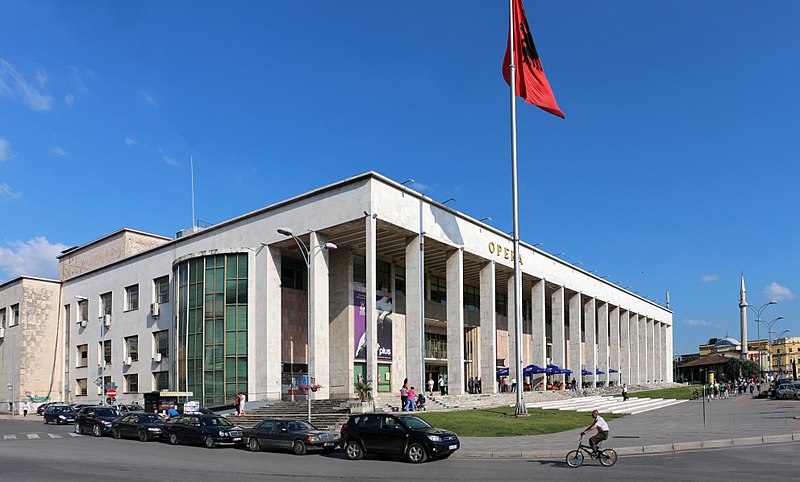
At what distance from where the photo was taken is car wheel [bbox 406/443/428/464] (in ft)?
69.3

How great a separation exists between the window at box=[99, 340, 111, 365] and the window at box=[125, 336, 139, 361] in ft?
11.6

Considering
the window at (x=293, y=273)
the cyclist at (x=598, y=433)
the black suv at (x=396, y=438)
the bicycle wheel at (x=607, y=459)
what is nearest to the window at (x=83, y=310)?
the window at (x=293, y=273)

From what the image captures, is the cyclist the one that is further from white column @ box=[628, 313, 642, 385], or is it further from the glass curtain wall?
white column @ box=[628, 313, 642, 385]

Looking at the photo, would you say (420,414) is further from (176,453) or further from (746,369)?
(746,369)

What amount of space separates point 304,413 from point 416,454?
17398 mm

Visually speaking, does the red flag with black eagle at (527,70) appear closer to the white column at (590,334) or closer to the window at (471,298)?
the window at (471,298)

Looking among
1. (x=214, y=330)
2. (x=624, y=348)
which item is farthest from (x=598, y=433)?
(x=624, y=348)

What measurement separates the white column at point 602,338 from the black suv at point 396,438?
60.5 metres

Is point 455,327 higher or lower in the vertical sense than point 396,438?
higher

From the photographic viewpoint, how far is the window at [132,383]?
56.6m

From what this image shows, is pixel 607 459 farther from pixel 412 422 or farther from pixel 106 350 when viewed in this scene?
pixel 106 350

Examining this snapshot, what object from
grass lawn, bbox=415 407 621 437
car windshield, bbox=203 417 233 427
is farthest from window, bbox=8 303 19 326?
grass lawn, bbox=415 407 621 437

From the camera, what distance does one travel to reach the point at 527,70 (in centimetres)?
3953

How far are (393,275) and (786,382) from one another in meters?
33.9
